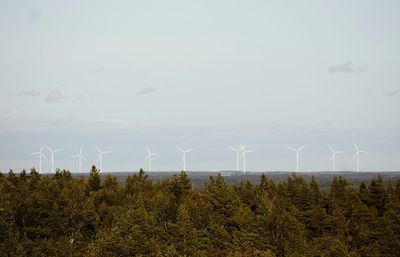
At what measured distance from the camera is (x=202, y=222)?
80875mm

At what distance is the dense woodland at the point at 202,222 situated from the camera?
63.2 m

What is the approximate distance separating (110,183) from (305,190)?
1706 inches

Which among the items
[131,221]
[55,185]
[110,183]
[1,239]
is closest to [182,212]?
[131,221]

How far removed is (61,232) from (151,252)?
98.7 feet

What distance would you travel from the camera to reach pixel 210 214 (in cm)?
8062

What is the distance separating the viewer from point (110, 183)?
12269 cm

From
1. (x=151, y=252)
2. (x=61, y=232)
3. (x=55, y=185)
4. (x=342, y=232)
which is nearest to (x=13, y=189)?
(x=55, y=185)

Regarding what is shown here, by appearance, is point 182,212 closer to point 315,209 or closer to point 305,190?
point 315,209

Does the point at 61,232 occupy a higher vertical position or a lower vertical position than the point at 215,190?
lower

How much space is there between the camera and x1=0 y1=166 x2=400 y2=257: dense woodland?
63156mm

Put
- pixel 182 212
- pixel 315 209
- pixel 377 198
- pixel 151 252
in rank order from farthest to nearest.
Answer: pixel 377 198 → pixel 315 209 → pixel 182 212 → pixel 151 252

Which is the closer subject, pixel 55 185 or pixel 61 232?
pixel 61 232

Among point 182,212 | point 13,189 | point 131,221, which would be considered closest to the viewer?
point 131,221

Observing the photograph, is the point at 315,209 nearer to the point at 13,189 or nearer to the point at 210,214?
the point at 210,214
